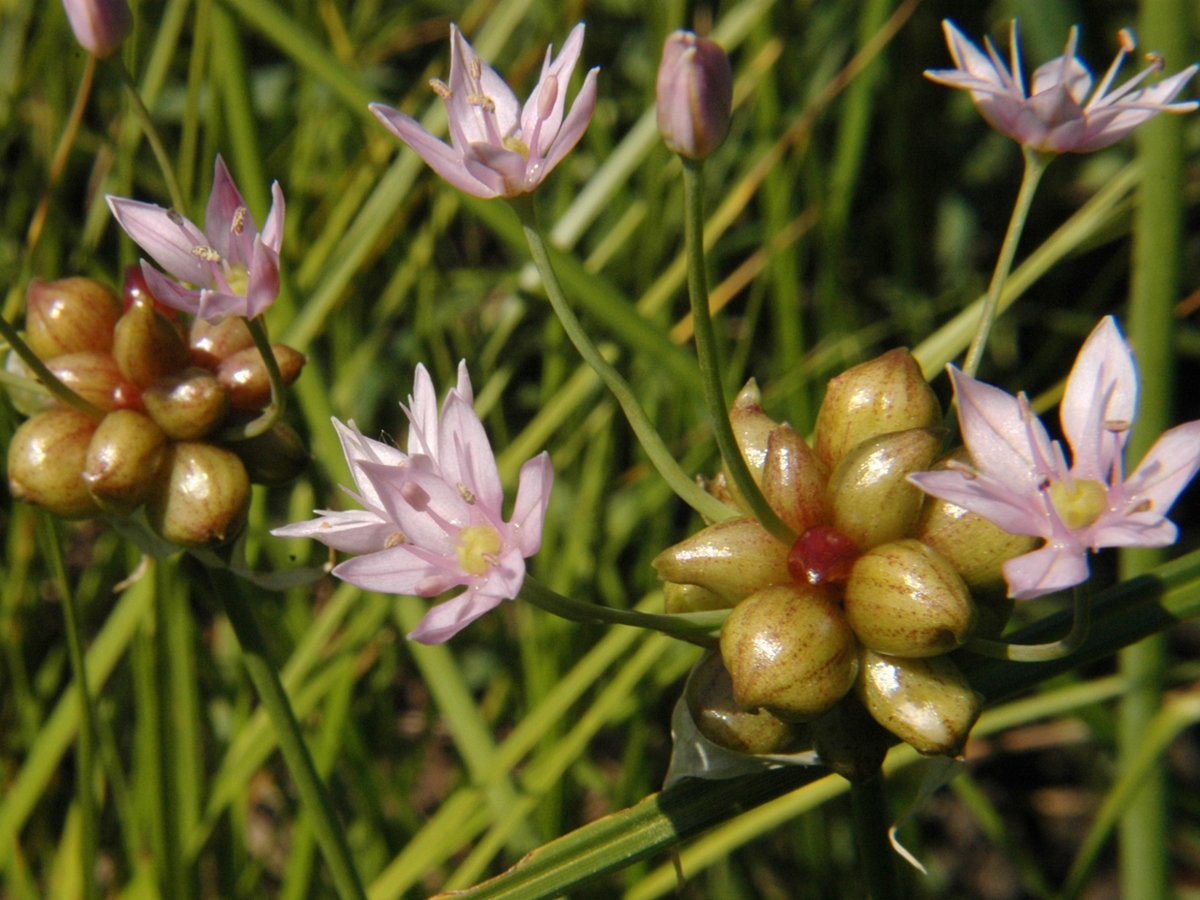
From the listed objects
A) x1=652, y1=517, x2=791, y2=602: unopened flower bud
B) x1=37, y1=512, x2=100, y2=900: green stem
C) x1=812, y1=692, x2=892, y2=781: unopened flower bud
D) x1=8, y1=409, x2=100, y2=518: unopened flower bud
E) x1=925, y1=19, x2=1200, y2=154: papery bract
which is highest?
x1=925, y1=19, x2=1200, y2=154: papery bract

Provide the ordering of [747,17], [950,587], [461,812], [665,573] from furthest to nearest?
1. [747,17]
2. [461,812]
3. [665,573]
4. [950,587]

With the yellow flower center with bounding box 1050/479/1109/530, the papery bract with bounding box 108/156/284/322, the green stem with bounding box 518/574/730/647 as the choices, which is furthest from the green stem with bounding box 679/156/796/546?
the papery bract with bounding box 108/156/284/322

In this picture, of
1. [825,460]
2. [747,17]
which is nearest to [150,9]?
[747,17]

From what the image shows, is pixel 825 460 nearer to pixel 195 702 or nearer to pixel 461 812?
pixel 461 812

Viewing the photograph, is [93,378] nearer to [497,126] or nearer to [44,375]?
[44,375]

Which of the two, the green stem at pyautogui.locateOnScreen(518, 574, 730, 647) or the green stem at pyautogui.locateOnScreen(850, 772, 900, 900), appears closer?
the green stem at pyautogui.locateOnScreen(518, 574, 730, 647)

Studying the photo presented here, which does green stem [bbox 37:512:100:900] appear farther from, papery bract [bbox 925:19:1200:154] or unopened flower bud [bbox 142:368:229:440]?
papery bract [bbox 925:19:1200:154]

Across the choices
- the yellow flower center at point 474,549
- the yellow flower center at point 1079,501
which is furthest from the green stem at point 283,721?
the yellow flower center at point 1079,501
